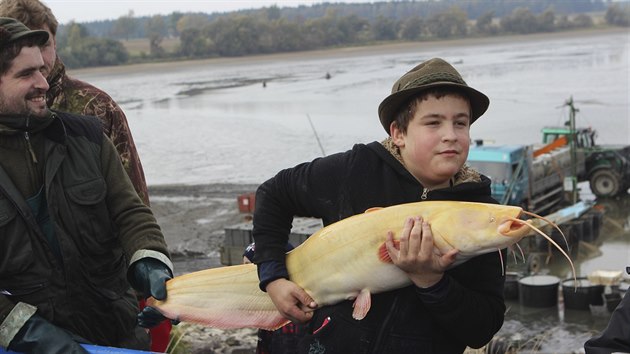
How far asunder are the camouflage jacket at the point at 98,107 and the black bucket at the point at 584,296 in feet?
42.9

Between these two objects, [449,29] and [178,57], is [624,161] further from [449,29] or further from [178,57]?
[449,29]

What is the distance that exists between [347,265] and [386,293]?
0.19 meters

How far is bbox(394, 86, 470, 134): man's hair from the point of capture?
123 inches

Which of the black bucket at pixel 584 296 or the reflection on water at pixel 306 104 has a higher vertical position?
the black bucket at pixel 584 296

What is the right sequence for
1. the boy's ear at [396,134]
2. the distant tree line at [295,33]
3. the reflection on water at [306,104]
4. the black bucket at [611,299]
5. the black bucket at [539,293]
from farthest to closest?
the distant tree line at [295,33] < the reflection on water at [306,104] < the black bucket at [539,293] < the black bucket at [611,299] < the boy's ear at [396,134]

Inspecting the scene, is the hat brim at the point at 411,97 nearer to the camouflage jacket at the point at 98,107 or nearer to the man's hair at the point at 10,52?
the man's hair at the point at 10,52

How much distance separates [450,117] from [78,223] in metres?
1.58

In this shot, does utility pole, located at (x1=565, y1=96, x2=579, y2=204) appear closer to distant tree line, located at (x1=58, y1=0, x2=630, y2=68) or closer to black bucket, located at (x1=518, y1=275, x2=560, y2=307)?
black bucket, located at (x1=518, y1=275, x2=560, y2=307)

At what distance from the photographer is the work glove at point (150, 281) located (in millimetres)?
3395

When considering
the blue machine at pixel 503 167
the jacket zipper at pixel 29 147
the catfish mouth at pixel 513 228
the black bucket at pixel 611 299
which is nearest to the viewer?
the catfish mouth at pixel 513 228

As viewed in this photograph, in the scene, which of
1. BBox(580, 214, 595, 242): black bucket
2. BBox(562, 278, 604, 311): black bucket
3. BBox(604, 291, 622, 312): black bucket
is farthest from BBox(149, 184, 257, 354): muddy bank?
BBox(580, 214, 595, 242): black bucket

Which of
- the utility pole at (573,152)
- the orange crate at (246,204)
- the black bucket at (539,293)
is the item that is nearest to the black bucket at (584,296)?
the black bucket at (539,293)

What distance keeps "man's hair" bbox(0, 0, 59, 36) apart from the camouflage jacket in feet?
1.07

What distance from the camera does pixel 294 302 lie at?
318 centimetres
